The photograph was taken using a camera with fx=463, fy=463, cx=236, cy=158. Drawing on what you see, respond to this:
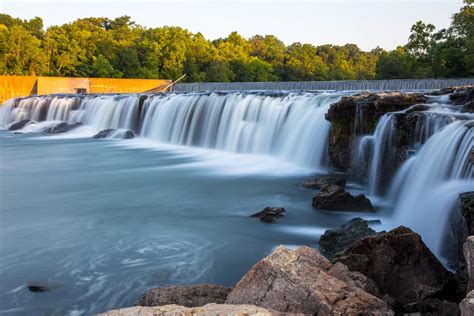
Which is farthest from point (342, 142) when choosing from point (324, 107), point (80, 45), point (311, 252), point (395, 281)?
point (80, 45)

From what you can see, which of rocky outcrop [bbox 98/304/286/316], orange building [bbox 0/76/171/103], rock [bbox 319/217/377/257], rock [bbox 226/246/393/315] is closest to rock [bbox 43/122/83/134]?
orange building [bbox 0/76/171/103]

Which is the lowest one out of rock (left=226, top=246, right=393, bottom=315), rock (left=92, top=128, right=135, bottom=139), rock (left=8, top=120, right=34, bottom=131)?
rock (left=8, top=120, right=34, bottom=131)

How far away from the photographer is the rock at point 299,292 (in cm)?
249

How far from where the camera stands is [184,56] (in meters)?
48.8

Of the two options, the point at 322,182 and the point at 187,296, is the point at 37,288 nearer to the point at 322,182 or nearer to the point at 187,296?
the point at 187,296

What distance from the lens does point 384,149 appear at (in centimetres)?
839

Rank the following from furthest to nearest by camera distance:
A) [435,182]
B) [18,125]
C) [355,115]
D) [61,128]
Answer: [18,125] < [61,128] < [355,115] < [435,182]

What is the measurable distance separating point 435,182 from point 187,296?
4.51 metres

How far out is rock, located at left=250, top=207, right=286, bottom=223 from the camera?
6.56m

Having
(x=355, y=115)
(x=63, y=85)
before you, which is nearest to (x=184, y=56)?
(x=63, y=85)

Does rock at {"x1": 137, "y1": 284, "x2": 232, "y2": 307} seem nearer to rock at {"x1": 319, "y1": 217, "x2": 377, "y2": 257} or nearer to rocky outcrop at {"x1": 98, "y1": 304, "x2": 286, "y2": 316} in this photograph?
rocky outcrop at {"x1": 98, "y1": 304, "x2": 286, "y2": 316}

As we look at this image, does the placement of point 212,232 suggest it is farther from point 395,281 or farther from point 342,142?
point 342,142

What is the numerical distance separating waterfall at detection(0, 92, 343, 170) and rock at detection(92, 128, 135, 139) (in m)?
0.54

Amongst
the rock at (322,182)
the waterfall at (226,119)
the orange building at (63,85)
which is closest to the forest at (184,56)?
the orange building at (63,85)
